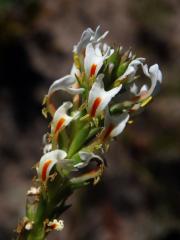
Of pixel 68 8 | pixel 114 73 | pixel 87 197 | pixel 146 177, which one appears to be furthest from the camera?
pixel 68 8

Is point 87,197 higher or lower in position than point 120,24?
lower

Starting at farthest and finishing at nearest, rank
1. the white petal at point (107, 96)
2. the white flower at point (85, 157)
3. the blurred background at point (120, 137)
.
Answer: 1. the blurred background at point (120, 137)
2. the white flower at point (85, 157)
3. the white petal at point (107, 96)

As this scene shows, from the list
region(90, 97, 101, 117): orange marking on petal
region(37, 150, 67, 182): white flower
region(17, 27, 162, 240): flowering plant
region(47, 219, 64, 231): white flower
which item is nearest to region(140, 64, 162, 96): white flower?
region(17, 27, 162, 240): flowering plant

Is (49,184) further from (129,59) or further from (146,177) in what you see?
(146,177)

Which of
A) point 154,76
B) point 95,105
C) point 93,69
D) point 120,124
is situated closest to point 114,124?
point 120,124

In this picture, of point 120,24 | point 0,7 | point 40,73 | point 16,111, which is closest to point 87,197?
point 16,111

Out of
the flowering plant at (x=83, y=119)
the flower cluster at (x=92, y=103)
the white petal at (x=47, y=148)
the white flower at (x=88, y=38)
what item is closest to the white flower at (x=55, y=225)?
the flowering plant at (x=83, y=119)

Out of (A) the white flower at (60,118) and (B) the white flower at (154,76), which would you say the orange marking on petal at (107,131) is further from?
(B) the white flower at (154,76)

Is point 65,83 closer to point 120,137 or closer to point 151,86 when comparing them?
point 151,86
